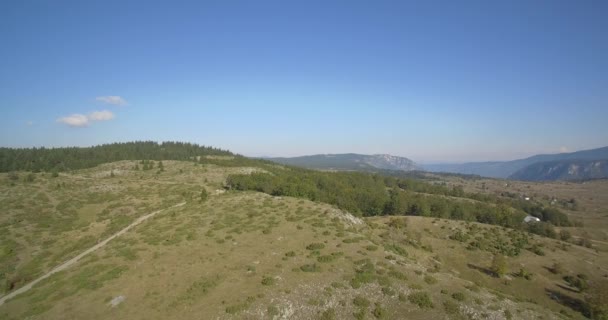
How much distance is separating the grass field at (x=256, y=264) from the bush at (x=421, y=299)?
10 centimetres

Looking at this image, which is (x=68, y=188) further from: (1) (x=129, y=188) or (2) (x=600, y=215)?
(2) (x=600, y=215)

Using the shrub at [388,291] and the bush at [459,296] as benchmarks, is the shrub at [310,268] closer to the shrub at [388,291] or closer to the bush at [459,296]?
the shrub at [388,291]

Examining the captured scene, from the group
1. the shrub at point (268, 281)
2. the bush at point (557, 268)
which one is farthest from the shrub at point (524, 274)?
the shrub at point (268, 281)

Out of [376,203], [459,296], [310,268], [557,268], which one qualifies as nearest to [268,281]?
[310,268]

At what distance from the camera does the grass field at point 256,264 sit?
26.5m

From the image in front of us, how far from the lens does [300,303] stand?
2648cm

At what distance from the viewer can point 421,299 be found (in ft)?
86.0

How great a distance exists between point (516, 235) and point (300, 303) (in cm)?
7778

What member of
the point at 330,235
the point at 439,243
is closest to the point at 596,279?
the point at 439,243

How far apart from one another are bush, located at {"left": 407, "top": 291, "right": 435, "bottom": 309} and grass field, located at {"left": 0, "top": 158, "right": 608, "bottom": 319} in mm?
98

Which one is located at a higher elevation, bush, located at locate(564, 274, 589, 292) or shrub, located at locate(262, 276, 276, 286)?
shrub, located at locate(262, 276, 276, 286)

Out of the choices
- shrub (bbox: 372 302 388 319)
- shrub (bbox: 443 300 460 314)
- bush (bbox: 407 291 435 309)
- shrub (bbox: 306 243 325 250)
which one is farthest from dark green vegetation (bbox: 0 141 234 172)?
shrub (bbox: 443 300 460 314)

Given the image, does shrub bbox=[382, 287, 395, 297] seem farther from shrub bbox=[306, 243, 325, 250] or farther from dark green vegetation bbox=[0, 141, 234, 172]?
dark green vegetation bbox=[0, 141, 234, 172]

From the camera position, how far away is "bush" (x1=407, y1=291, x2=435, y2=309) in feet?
83.9
